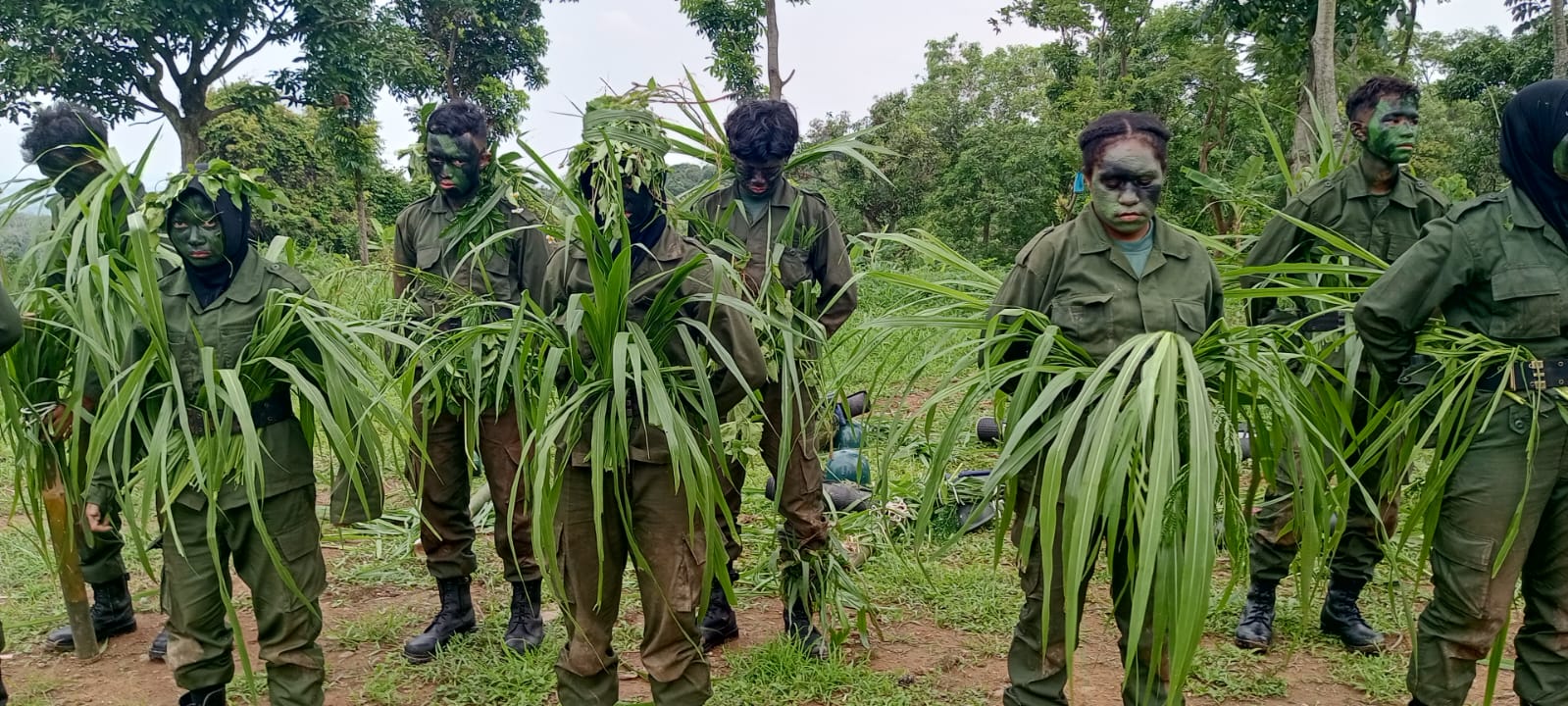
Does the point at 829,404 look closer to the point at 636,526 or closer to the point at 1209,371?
the point at 636,526

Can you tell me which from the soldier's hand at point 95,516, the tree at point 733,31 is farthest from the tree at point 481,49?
the soldier's hand at point 95,516

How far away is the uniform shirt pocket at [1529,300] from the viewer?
2.44m

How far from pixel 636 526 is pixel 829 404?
0.78 meters

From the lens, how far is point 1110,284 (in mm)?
2598

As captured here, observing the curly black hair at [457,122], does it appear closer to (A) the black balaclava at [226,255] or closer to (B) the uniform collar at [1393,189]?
(A) the black balaclava at [226,255]

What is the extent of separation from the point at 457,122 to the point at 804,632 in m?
2.24

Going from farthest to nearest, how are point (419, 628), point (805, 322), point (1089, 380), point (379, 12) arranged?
point (379, 12) < point (419, 628) < point (805, 322) < point (1089, 380)

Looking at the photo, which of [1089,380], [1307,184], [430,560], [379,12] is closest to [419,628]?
[430,560]

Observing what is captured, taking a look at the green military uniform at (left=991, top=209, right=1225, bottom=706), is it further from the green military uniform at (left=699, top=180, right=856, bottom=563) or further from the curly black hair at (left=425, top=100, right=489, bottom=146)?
the curly black hair at (left=425, top=100, right=489, bottom=146)

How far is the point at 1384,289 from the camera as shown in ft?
8.56

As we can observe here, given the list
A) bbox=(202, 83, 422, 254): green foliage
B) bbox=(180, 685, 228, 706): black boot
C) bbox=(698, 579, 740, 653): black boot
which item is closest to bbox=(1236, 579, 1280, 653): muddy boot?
bbox=(698, 579, 740, 653): black boot

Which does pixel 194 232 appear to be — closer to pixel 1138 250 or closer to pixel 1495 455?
pixel 1138 250

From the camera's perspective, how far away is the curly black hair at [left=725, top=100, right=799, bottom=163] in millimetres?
3605

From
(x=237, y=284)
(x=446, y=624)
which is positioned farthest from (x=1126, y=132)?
(x=446, y=624)
